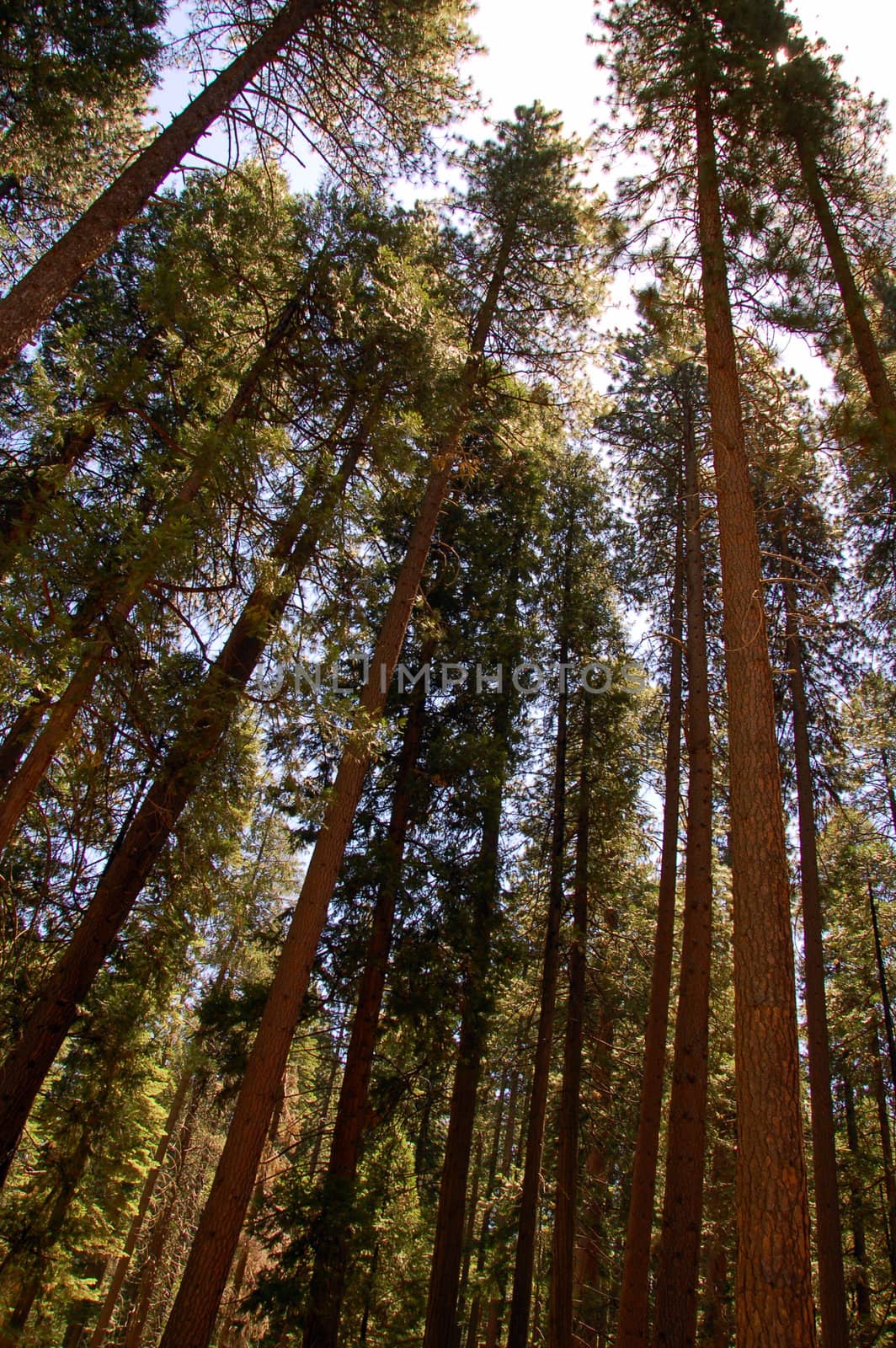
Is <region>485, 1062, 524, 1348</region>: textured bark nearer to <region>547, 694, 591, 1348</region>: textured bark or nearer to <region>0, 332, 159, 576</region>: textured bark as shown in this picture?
<region>547, 694, 591, 1348</region>: textured bark

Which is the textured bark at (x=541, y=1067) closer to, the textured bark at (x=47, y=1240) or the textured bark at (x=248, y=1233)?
the textured bark at (x=248, y=1233)

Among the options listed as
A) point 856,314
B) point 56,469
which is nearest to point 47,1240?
point 56,469

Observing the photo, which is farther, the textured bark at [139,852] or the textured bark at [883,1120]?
the textured bark at [883,1120]

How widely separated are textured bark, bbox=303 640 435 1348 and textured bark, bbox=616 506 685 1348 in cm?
337

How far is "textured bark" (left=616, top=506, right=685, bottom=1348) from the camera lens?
8297 mm

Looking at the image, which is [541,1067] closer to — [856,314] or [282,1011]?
[282,1011]

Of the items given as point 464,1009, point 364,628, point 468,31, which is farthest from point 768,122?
point 464,1009

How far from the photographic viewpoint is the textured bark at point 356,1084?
6391mm

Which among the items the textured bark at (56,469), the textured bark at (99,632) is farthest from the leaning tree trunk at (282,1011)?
the textured bark at (56,469)

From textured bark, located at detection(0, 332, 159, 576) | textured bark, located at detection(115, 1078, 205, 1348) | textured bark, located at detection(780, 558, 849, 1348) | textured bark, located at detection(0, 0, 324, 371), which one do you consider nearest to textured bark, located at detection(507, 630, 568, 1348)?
textured bark, located at detection(780, 558, 849, 1348)

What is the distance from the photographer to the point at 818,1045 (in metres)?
10.6

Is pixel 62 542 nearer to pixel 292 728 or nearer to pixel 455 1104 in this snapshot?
pixel 292 728

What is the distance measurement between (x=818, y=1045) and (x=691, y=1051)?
362 centimetres

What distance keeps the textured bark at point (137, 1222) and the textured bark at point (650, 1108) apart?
11950 millimetres
